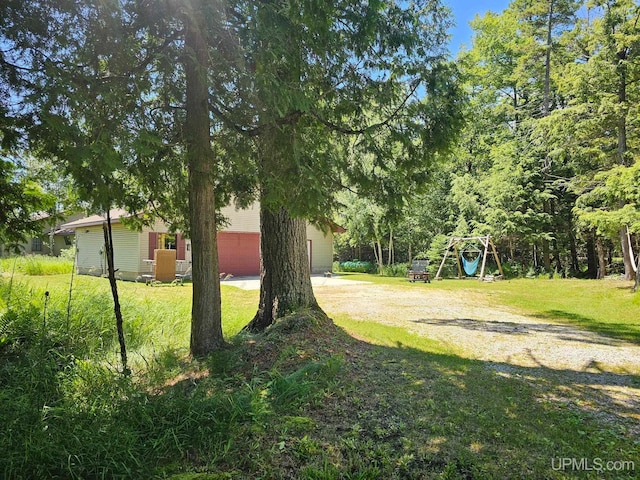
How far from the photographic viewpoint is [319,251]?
22391 millimetres

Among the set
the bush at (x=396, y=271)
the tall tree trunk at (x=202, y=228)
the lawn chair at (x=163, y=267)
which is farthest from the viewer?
the bush at (x=396, y=271)

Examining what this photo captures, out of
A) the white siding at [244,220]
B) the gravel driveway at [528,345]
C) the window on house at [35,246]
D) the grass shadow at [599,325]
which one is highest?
the white siding at [244,220]

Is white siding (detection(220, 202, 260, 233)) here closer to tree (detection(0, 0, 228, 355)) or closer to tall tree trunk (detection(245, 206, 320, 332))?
tall tree trunk (detection(245, 206, 320, 332))

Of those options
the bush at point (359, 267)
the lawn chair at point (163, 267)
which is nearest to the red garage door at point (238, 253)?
the lawn chair at point (163, 267)

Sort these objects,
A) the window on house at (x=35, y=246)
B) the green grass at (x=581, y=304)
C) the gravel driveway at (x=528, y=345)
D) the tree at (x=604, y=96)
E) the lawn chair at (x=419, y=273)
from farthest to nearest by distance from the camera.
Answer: the window on house at (x=35, y=246) < the lawn chair at (x=419, y=273) < the tree at (x=604, y=96) < the green grass at (x=581, y=304) < the gravel driveway at (x=528, y=345)

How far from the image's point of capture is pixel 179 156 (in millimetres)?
4789

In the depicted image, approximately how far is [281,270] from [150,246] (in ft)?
42.7

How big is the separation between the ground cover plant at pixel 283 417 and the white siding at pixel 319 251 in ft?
57.1

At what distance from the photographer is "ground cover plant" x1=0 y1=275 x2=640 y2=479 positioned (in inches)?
87.4

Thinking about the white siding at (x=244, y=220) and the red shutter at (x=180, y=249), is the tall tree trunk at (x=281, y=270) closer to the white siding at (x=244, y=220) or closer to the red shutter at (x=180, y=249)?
the white siding at (x=244, y=220)

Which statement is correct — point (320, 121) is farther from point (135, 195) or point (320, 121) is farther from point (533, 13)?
point (533, 13)

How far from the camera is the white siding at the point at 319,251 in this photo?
72.0 ft

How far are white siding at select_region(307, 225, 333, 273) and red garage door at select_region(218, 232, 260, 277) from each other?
365 centimetres

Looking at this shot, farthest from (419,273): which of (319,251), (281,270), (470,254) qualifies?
(281,270)
